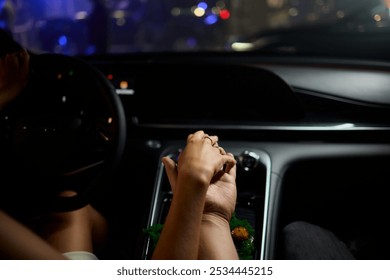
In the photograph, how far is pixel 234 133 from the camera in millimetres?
1871

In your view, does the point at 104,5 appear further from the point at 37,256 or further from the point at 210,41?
the point at 210,41

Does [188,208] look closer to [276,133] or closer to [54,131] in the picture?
[54,131]

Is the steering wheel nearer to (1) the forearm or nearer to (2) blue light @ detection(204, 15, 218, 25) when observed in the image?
(1) the forearm

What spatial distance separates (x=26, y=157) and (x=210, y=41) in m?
15.7

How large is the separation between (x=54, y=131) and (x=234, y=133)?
659mm

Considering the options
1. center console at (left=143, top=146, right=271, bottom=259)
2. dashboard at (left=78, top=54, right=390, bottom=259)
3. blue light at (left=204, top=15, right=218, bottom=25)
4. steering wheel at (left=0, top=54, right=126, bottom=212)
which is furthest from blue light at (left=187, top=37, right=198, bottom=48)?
steering wheel at (left=0, top=54, right=126, bottom=212)

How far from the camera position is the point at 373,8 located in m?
2.17

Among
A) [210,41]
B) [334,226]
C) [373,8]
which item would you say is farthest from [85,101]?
[210,41]

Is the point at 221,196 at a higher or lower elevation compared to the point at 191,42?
lower

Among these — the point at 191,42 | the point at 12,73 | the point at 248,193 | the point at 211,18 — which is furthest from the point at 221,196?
the point at 191,42

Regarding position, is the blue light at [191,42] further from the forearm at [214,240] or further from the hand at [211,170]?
the forearm at [214,240]

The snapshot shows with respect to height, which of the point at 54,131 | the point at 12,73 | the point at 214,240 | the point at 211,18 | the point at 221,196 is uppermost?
the point at 211,18

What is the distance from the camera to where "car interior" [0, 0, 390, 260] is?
4.98ft

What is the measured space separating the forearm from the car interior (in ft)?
0.92
